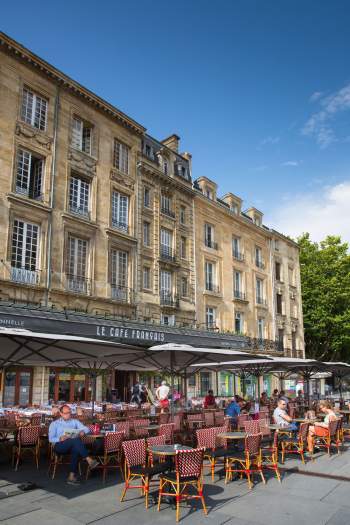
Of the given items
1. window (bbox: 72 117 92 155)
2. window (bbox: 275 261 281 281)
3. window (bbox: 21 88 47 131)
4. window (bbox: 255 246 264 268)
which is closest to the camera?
window (bbox: 21 88 47 131)

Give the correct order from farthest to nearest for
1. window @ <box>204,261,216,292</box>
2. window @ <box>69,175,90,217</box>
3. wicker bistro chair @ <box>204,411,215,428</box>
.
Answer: window @ <box>204,261,216,292</box>, window @ <box>69,175,90,217</box>, wicker bistro chair @ <box>204,411,215,428</box>

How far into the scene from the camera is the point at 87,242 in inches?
743

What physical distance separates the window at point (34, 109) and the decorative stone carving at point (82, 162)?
1.59 metres

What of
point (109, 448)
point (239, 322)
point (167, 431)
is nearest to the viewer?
point (109, 448)

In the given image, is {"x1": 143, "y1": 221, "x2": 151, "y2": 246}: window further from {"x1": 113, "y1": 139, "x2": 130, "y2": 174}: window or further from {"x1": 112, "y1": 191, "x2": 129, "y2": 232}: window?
{"x1": 113, "y1": 139, "x2": 130, "y2": 174}: window

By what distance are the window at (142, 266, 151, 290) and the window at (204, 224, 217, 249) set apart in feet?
19.0

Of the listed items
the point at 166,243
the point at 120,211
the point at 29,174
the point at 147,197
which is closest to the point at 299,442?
the point at 29,174

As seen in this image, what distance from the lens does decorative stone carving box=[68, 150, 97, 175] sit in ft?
62.4

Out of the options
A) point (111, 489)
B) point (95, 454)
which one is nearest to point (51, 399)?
point (95, 454)

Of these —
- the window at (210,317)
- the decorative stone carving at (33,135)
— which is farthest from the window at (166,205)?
the decorative stone carving at (33,135)

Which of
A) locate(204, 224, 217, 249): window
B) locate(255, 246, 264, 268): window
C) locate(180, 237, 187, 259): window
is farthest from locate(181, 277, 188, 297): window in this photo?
locate(255, 246, 264, 268): window

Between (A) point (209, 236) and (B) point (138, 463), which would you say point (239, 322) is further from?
(B) point (138, 463)

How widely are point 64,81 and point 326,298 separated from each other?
26.4 metres

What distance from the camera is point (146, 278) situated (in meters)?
21.8
